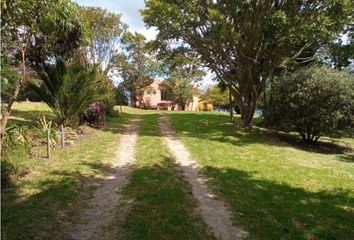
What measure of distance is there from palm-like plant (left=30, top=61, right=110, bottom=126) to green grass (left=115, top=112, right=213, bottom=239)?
17.5 ft

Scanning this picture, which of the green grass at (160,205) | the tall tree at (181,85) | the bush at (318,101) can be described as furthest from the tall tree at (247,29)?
the tall tree at (181,85)

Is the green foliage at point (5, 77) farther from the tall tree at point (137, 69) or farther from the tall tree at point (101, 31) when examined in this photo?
the tall tree at point (137, 69)

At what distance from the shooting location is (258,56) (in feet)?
66.2

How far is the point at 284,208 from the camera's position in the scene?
761cm

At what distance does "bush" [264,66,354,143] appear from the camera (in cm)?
1719

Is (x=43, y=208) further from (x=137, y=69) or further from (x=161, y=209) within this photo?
(x=137, y=69)

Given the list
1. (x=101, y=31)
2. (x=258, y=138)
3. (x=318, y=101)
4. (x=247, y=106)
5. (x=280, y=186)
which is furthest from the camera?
→ (x=101, y=31)

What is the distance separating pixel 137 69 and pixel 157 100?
44.3 feet

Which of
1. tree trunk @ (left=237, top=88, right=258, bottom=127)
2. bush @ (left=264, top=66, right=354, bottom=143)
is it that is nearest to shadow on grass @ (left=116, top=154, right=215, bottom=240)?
bush @ (left=264, top=66, right=354, bottom=143)

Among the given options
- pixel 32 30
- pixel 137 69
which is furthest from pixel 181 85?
pixel 32 30

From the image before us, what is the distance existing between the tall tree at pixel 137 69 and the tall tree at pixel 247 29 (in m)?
22.1

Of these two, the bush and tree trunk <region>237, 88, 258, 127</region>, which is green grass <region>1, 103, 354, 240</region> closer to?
the bush

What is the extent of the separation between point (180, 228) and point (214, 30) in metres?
13.0

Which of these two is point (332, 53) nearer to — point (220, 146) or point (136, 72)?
point (220, 146)
